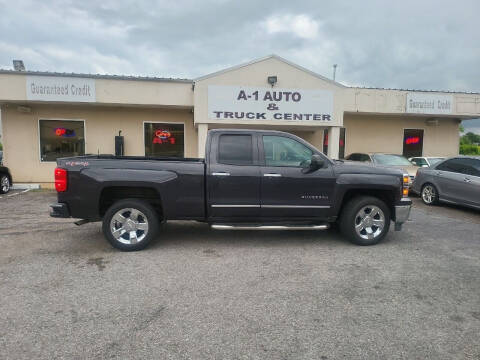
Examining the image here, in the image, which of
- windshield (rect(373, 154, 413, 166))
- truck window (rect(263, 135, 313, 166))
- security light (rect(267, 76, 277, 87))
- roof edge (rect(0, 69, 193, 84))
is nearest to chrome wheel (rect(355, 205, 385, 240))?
truck window (rect(263, 135, 313, 166))

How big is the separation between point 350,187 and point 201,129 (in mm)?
6999

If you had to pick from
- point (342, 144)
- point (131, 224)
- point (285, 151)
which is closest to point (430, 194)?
point (342, 144)

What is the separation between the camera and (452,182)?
28.0ft

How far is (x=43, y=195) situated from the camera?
10.4m

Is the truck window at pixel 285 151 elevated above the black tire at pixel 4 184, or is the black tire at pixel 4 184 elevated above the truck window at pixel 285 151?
the truck window at pixel 285 151

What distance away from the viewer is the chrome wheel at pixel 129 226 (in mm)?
4871

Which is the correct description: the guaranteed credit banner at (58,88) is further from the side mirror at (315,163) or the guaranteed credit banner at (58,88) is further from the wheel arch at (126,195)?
the side mirror at (315,163)

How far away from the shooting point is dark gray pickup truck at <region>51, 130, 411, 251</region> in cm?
480

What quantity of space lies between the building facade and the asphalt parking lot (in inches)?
257

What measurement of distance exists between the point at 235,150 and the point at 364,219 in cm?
246

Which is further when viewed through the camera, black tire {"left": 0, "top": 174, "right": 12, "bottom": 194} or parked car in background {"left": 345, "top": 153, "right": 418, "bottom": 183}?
parked car in background {"left": 345, "top": 153, "right": 418, "bottom": 183}

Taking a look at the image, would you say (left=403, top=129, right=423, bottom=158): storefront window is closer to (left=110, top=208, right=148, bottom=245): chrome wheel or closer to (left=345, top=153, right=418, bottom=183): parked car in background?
(left=345, top=153, right=418, bottom=183): parked car in background

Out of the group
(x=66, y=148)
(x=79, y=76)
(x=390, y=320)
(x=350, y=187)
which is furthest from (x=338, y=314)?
(x=66, y=148)

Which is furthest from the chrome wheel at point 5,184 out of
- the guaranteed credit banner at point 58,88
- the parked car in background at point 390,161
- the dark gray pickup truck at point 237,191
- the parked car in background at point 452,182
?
the parked car in background at point 452,182
